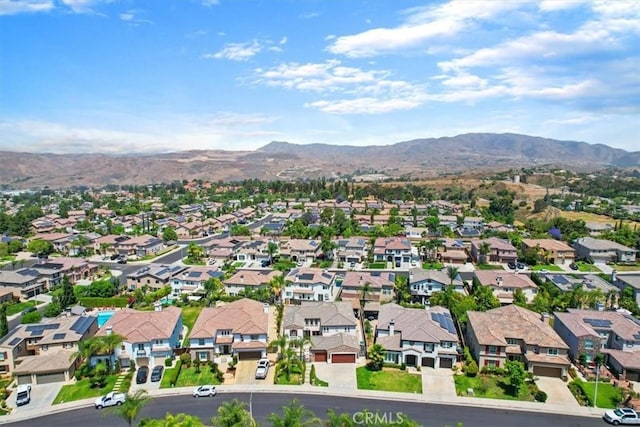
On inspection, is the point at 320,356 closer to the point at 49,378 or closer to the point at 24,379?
the point at 49,378

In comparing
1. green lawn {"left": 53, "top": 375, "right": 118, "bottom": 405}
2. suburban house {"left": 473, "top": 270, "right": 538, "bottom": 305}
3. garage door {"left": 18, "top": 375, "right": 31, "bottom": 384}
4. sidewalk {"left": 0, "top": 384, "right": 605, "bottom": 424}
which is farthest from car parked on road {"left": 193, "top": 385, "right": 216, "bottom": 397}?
suburban house {"left": 473, "top": 270, "right": 538, "bottom": 305}

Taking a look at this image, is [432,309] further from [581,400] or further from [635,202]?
[635,202]

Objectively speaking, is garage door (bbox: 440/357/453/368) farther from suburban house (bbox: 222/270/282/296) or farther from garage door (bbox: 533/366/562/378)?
suburban house (bbox: 222/270/282/296)

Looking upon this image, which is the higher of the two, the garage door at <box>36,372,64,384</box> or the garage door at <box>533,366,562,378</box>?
the garage door at <box>533,366,562,378</box>

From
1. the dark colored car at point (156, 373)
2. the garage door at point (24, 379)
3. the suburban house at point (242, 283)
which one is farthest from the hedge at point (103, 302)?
the dark colored car at point (156, 373)

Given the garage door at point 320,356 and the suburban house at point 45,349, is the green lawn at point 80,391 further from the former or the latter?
the garage door at point 320,356

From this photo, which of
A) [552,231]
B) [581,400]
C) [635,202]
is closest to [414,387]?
[581,400]

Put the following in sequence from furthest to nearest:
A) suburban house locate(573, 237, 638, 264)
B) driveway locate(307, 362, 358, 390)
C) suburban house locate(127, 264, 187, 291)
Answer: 1. suburban house locate(573, 237, 638, 264)
2. suburban house locate(127, 264, 187, 291)
3. driveway locate(307, 362, 358, 390)
